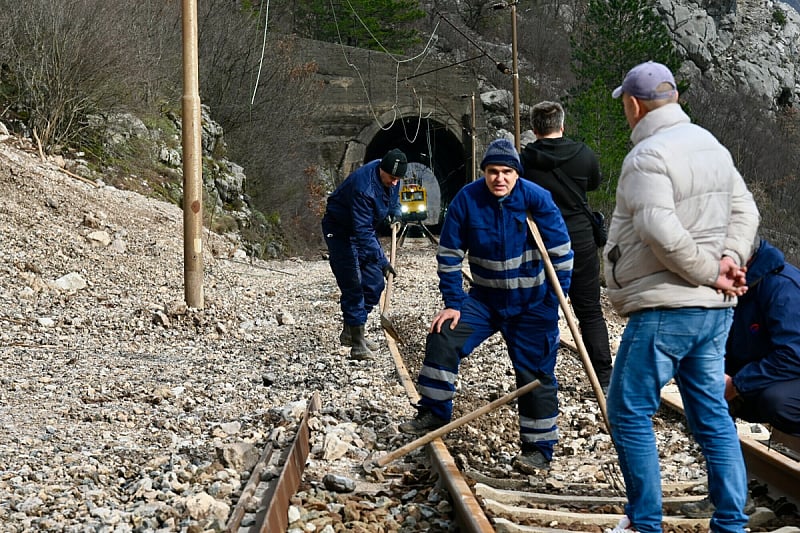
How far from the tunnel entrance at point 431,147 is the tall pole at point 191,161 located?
1152 inches

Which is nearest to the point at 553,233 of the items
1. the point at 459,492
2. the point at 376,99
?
the point at 459,492

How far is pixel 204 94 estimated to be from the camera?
27.1m

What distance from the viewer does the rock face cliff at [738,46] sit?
7481 centimetres

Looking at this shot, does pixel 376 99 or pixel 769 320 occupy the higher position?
pixel 769 320

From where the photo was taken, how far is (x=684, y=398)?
12.2 ft

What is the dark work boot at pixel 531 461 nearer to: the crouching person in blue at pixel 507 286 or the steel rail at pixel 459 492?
the crouching person in blue at pixel 507 286

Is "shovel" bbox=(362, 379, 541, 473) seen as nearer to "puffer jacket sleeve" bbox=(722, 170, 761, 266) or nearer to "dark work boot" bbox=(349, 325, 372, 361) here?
"puffer jacket sleeve" bbox=(722, 170, 761, 266)

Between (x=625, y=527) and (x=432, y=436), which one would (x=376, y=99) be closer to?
(x=432, y=436)

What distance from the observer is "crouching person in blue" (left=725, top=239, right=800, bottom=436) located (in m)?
4.07

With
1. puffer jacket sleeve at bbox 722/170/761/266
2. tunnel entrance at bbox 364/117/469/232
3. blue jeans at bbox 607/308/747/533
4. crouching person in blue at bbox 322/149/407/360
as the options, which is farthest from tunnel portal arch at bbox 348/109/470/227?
blue jeans at bbox 607/308/747/533

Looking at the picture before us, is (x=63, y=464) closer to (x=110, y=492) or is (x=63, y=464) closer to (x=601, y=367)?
(x=110, y=492)

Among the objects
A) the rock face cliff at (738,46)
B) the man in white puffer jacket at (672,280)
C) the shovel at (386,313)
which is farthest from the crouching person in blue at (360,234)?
the rock face cliff at (738,46)

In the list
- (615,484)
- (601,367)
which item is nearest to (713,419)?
(615,484)

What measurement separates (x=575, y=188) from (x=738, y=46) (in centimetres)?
8069
